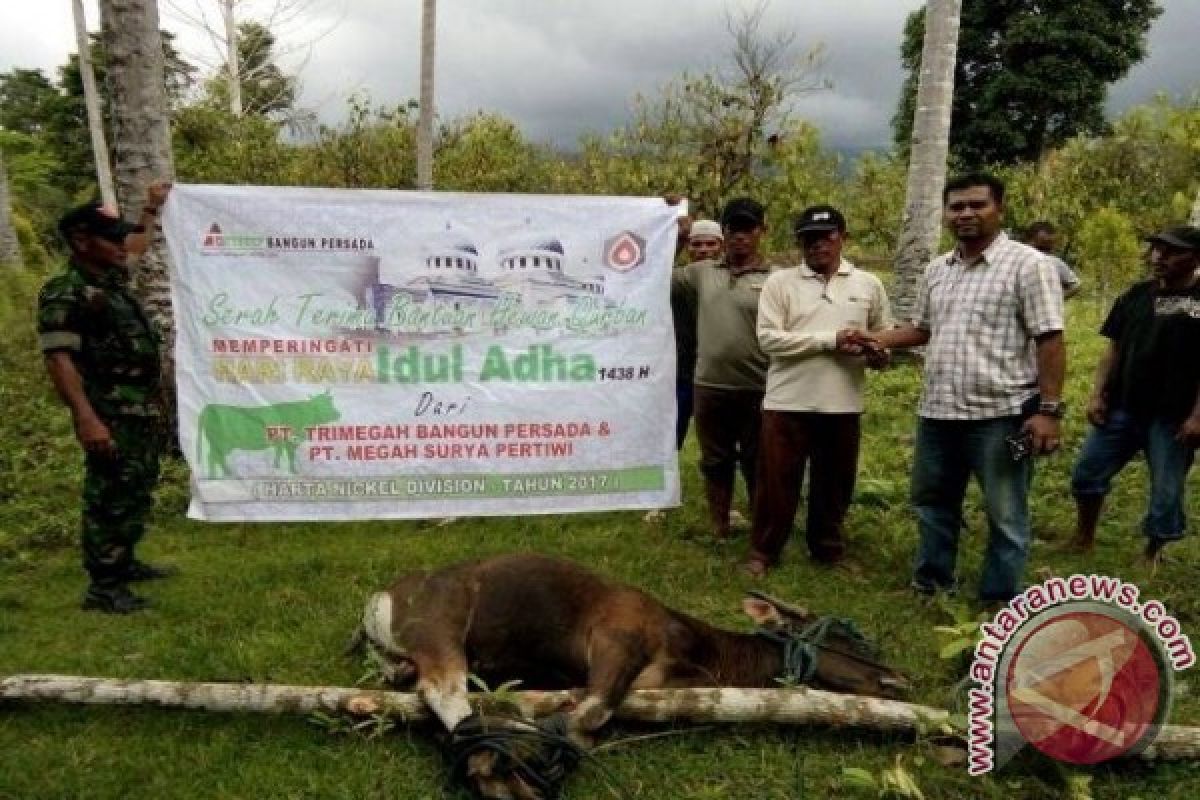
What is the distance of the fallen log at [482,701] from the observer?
332 centimetres

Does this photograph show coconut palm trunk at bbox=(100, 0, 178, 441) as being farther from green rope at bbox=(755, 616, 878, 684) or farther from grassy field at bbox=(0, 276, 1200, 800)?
green rope at bbox=(755, 616, 878, 684)

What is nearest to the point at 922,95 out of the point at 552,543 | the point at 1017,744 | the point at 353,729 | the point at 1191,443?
the point at 1191,443

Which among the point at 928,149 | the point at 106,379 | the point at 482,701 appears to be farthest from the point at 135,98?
the point at 928,149

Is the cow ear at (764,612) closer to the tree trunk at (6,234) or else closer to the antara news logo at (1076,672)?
the antara news logo at (1076,672)

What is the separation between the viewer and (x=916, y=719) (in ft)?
10.8

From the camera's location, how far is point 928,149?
9.21m

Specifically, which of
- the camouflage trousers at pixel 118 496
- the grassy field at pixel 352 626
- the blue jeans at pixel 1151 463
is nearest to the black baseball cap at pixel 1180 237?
the blue jeans at pixel 1151 463

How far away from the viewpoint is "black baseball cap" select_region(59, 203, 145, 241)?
4191 mm

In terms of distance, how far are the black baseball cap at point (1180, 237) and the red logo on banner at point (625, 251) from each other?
2.72 meters

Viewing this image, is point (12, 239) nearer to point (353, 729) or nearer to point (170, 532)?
point (170, 532)

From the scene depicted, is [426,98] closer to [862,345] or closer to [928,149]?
[928,149]

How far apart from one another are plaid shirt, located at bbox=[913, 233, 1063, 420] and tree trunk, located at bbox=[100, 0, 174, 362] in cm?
525

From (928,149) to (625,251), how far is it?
5665 mm

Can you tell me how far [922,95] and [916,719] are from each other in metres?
7.59
